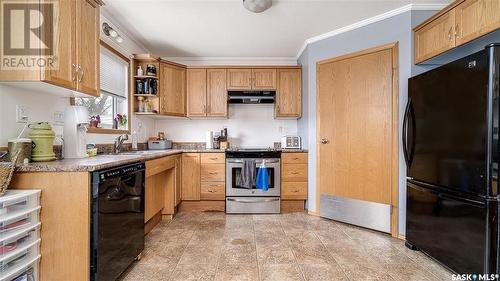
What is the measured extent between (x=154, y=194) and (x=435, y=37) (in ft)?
11.1

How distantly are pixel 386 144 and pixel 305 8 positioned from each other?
1744 mm

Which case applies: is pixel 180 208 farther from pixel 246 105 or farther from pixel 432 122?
pixel 432 122

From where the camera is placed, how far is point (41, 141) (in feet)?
5.67

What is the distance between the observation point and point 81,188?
1.48m

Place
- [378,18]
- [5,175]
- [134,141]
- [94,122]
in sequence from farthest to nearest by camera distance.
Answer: [134,141]
[378,18]
[94,122]
[5,175]

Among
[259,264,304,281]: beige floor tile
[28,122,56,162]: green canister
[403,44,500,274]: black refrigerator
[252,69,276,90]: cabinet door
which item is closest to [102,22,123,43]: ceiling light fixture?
[28,122,56,162]: green canister

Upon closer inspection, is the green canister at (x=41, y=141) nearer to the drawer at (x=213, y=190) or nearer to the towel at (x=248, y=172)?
the drawer at (x=213, y=190)

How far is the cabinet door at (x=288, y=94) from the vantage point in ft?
13.1

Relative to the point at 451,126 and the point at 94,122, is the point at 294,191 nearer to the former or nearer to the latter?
the point at 451,126

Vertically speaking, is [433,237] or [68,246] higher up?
[68,246]

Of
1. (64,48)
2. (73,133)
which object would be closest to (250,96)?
(73,133)

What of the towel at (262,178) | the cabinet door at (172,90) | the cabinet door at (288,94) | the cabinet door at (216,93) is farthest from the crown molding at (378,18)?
the cabinet door at (172,90)

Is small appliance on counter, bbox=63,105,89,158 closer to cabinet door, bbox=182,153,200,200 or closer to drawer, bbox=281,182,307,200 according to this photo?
cabinet door, bbox=182,153,200,200

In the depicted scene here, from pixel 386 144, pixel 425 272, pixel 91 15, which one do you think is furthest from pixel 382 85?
pixel 91 15
